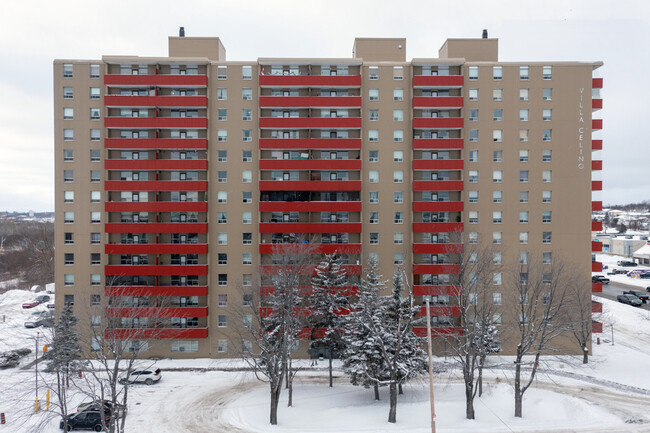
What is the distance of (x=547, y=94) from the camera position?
4481 centimetres

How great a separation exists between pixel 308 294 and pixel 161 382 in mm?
15123

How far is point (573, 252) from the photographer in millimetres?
44562

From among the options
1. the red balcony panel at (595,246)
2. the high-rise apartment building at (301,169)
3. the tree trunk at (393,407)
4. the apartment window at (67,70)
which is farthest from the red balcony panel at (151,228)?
the red balcony panel at (595,246)

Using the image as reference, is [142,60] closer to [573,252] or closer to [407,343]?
[407,343]

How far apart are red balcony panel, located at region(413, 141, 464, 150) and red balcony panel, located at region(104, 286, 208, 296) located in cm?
2669

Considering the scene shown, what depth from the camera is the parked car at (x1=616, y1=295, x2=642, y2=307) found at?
66938 mm

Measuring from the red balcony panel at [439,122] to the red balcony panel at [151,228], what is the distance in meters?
25.0

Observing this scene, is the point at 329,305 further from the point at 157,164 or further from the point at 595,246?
the point at 595,246

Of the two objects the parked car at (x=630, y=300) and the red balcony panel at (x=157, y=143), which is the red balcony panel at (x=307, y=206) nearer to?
the red balcony panel at (x=157, y=143)

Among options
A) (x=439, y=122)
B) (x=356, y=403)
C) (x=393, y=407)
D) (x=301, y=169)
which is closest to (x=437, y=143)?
(x=439, y=122)

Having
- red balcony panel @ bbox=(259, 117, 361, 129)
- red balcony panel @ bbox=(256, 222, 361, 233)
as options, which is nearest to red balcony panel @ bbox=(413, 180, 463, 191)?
red balcony panel @ bbox=(256, 222, 361, 233)

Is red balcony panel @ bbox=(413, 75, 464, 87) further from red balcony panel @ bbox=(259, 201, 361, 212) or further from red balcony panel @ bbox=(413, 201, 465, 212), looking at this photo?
red balcony panel @ bbox=(259, 201, 361, 212)

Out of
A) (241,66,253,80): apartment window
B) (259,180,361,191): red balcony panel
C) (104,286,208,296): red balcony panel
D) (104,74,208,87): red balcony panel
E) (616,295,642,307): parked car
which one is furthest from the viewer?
(616,295,642,307): parked car

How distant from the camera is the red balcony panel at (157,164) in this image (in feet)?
142
